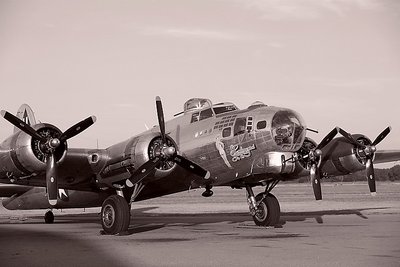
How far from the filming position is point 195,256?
11.8 meters

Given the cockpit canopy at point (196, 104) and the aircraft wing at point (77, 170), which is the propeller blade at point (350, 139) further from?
the aircraft wing at point (77, 170)

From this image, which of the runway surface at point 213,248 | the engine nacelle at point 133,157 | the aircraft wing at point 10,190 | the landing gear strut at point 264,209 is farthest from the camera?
the aircraft wing at point 10,190

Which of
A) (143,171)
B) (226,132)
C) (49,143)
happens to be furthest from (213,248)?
(49,143)

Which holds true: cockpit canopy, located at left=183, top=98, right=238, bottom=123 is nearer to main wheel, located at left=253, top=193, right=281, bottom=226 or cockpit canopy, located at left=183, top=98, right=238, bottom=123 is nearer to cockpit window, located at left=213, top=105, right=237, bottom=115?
cockpit window, located at left=213, top=105, right=237, bottom=115

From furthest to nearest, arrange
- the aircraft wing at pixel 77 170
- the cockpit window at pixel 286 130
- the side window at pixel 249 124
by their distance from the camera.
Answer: the aircraft wing at pixel 77 170 → the side window at pixel 249 124 → the cockpit window at pixel 286 130

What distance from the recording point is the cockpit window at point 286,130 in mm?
17469

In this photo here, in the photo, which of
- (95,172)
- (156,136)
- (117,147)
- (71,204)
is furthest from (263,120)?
(71,204)

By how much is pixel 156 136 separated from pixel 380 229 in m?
7.57

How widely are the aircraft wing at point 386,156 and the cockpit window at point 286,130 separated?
30.0ft

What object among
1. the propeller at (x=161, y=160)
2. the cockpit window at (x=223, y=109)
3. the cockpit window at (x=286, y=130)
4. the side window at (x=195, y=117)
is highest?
the cockpit window at (x=223, y=109)

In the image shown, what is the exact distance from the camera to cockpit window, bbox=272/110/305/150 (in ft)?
57.3

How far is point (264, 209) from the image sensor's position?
20266mm

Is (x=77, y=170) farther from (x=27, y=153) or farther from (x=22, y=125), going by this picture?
(x=22, y=125)

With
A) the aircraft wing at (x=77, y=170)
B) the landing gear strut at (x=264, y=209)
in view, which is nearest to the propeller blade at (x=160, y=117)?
the aircraft wing at (x=77, y=170)
